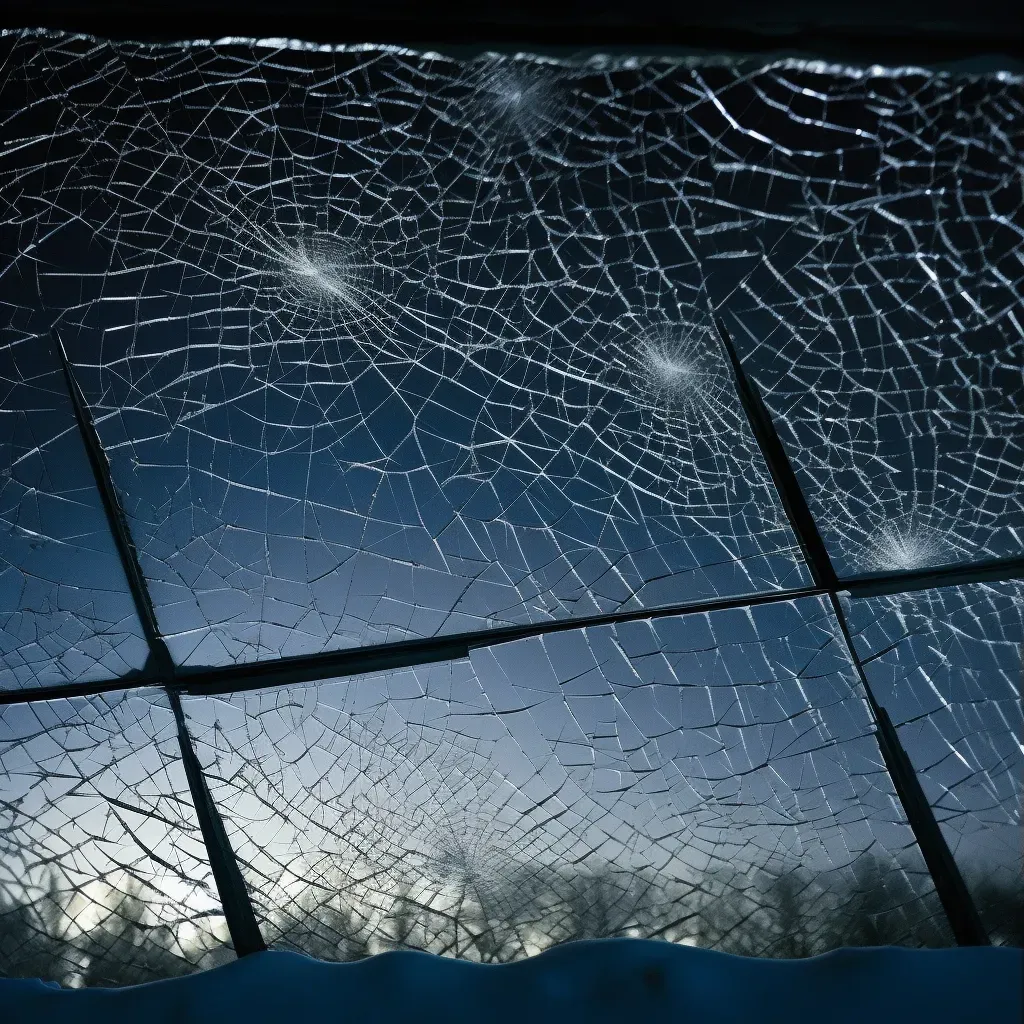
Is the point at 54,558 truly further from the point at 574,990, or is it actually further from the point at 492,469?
the point at 574,990

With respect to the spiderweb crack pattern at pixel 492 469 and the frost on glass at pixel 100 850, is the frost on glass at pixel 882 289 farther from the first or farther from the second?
the frost on glass at pixel 100 850

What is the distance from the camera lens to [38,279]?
3.03 feet

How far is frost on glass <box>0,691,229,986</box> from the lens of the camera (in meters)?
0.88

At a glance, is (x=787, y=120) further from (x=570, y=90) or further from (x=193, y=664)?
(x=193, y=664)

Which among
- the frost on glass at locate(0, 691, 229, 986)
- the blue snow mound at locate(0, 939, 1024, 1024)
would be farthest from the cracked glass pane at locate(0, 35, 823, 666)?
the blue snow mound at locate(0, 939, 1024, 1024)

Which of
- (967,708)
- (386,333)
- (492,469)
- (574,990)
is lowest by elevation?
(574,990)

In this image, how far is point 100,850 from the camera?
89cm

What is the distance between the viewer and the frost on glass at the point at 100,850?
2.88 ft

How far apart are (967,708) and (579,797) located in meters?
0.36

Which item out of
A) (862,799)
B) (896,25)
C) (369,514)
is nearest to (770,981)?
(862,799)

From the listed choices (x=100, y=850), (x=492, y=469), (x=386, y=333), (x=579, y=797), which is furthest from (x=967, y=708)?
(x=100, y=850)

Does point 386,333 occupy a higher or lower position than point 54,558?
higher

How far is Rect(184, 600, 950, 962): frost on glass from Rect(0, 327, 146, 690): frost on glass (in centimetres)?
10

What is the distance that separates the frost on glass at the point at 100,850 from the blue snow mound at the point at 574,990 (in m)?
0.03
